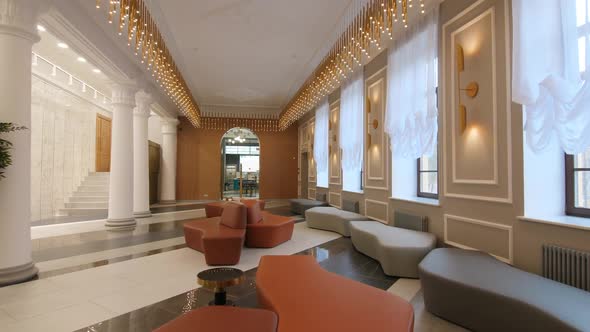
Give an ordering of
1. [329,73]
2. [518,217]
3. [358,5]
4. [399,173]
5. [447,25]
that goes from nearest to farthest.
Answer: [518,217] → [447,25] → [358,5] → [399,173] → [329,73]

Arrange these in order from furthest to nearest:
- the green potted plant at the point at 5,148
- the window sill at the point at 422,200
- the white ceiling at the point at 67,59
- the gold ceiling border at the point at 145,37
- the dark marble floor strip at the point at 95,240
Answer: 1. the white ceiling at the point at 67,59
2. the dark marble floor strip at the point at 95,240
3. the window sill at the point at 422,200
4. the gold ceiling border at the point at 145,37
5. the green potted plant at the point at 5,148

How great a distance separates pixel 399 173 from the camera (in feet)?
21.2

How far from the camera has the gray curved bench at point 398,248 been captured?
14.1 feet

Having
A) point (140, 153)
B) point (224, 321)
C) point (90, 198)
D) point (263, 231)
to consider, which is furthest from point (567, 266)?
point (90, 198)

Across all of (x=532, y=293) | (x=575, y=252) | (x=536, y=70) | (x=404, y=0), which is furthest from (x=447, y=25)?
(x=532, y=293)

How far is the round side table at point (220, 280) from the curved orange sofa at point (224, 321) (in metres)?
0.65

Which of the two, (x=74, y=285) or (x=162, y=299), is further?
(x=74, y=285)

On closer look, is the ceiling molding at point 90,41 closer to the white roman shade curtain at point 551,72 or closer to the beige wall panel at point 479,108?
the beige wall panel at point 479,108

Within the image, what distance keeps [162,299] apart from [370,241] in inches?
128

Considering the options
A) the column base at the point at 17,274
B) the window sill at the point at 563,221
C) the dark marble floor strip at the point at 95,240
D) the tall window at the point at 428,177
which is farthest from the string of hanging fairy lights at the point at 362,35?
the column base at the point at 17,274

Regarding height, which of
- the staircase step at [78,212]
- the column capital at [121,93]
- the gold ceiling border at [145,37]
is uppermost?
the gold ceiling border at [145,37]

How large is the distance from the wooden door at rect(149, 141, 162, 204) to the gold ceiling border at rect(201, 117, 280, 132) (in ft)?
8.20

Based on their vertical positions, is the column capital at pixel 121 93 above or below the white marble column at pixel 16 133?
above

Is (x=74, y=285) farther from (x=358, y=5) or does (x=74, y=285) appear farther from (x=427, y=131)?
(x=358, y=5)
